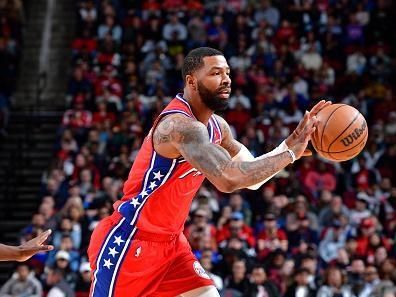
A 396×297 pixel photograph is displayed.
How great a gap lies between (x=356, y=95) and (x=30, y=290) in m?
7.73

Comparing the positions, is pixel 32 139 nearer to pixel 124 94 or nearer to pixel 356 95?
pixel 124 94

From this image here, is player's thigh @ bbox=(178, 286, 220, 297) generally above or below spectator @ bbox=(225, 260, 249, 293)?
above

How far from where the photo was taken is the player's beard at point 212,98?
5.78 meters

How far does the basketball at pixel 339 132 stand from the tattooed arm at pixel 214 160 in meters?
0.48

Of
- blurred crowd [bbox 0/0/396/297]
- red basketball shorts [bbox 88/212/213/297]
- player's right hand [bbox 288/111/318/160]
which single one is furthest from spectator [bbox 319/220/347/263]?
Result: player's right hand [bbox 288/111/318/160]

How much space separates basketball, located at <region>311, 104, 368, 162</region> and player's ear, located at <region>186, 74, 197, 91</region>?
0.91 metres

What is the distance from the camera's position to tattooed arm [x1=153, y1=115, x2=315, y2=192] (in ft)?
17.6

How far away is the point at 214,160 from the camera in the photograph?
540 centimetres

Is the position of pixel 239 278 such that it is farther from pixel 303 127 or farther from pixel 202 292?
pixel 303 127

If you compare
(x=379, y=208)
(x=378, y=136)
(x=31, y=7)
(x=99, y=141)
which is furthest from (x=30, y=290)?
(x=31, y=7)

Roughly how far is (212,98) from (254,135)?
28.9 ft

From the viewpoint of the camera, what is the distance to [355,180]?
47.4 feet

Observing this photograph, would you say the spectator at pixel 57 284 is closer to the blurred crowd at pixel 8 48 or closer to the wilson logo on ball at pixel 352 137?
the blurred crowd at pixel 8 48

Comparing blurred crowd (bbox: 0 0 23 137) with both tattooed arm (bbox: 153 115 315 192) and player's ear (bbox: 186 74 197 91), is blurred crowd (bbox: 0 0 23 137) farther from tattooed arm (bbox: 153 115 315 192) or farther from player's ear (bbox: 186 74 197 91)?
tattooed arm (bbox: 153 115 315 192)
